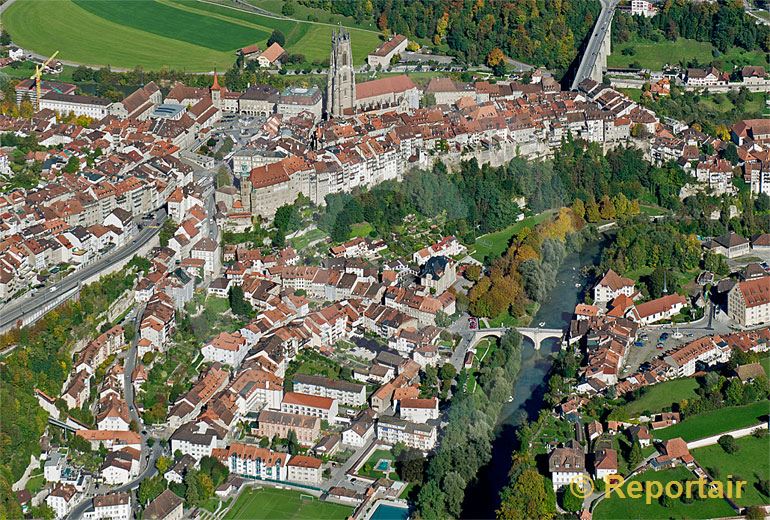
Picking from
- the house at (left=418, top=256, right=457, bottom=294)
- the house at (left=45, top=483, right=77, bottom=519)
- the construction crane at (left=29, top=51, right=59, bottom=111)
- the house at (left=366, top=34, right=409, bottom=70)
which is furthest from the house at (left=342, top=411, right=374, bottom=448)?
the house at (left=366, top=34, right=409, bottom=70)

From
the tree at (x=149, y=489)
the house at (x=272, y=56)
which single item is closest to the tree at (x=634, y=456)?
the tree at (x=149, y=489)

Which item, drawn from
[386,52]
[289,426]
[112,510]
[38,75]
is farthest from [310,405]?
[386,52]

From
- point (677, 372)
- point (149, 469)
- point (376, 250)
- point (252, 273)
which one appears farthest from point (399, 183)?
point (149, 469)

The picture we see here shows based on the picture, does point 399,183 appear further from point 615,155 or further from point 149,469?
point 149,469

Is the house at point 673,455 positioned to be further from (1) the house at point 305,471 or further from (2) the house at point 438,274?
(2) the house at point 438,274

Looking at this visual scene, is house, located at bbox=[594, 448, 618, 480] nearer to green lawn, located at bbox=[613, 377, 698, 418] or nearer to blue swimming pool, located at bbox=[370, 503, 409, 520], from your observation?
green lawn, located at bbox=[613, 377, 698, 418]

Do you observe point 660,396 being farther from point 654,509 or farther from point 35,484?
point 35,484
